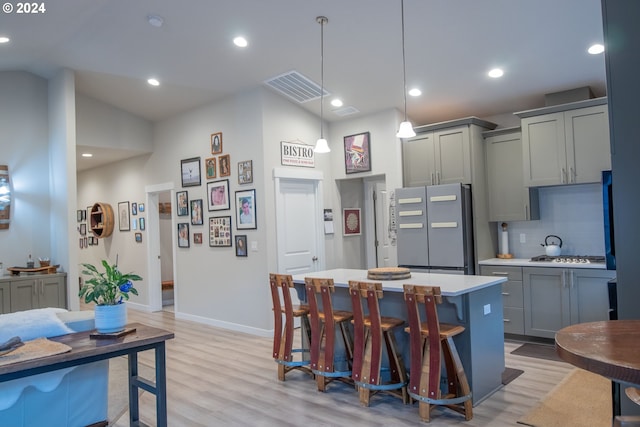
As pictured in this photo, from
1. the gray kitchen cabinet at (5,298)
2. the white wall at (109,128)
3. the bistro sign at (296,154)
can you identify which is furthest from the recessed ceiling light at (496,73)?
the gray kitchen cabinet at (5,298)

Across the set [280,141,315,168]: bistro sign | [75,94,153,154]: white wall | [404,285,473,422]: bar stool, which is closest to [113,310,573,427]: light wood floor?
[404,285,473,422]: bar stool

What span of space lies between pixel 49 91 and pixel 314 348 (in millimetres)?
5173

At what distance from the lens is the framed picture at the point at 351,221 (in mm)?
6629

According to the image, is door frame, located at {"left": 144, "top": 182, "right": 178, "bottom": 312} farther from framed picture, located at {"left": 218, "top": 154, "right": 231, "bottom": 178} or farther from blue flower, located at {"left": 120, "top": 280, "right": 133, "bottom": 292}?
blue flower, located at {"left": 120, "top": 280, "right": 133, "bottom": 292}

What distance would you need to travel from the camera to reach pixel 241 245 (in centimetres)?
594

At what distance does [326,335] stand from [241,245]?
2638 millimetres

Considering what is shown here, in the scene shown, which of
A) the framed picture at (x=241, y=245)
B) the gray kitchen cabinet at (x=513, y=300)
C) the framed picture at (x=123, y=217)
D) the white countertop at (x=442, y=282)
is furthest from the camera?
the framed picture at (x=123, y=217)

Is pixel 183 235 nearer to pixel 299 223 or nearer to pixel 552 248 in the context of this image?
pixel 299 223

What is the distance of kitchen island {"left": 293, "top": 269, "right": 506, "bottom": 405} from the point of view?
3230 mm

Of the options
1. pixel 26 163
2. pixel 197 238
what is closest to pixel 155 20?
pixel 26 163

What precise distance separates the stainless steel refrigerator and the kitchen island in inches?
60.4

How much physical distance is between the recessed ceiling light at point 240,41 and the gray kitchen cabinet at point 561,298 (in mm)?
3867

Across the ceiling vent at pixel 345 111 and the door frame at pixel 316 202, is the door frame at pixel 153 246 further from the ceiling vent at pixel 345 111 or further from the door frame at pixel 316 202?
the ceiling vent at pixel 345 111

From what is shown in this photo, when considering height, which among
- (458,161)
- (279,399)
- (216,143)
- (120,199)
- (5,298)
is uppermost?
(216,143)
